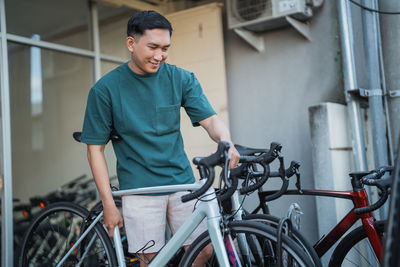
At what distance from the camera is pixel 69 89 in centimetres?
643

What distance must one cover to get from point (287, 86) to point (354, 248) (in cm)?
205

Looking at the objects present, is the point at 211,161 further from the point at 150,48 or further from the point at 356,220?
the point at 356,220

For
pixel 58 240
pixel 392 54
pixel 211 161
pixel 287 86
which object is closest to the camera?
pixel 211 161

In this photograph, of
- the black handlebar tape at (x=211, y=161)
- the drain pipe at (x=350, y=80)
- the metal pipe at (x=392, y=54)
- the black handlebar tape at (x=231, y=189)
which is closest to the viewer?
the black handlebar tape at (x=211, y=161)

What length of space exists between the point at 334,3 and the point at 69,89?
4.08m

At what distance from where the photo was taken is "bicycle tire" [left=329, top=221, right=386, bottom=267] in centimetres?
239

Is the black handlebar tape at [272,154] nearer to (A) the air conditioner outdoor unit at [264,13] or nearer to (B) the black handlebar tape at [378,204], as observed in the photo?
(B) the black handlebar tape at [378,204]

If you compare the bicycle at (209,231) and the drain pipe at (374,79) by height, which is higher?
the drain pipe at (374,79)

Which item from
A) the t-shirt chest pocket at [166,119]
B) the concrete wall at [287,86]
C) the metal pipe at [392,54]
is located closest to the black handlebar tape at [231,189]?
the t-shirt chest pocket at [166,119]

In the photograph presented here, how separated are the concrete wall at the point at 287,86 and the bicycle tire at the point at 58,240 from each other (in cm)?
166

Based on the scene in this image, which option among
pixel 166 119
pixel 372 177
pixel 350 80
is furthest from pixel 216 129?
pixel 350 80

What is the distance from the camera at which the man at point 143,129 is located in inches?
92.7

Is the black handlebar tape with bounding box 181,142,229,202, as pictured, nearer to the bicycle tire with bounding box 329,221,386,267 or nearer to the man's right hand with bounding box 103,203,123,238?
the man's right hand with bounding box 103,203,123,238

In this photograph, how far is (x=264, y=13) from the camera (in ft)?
13.2
